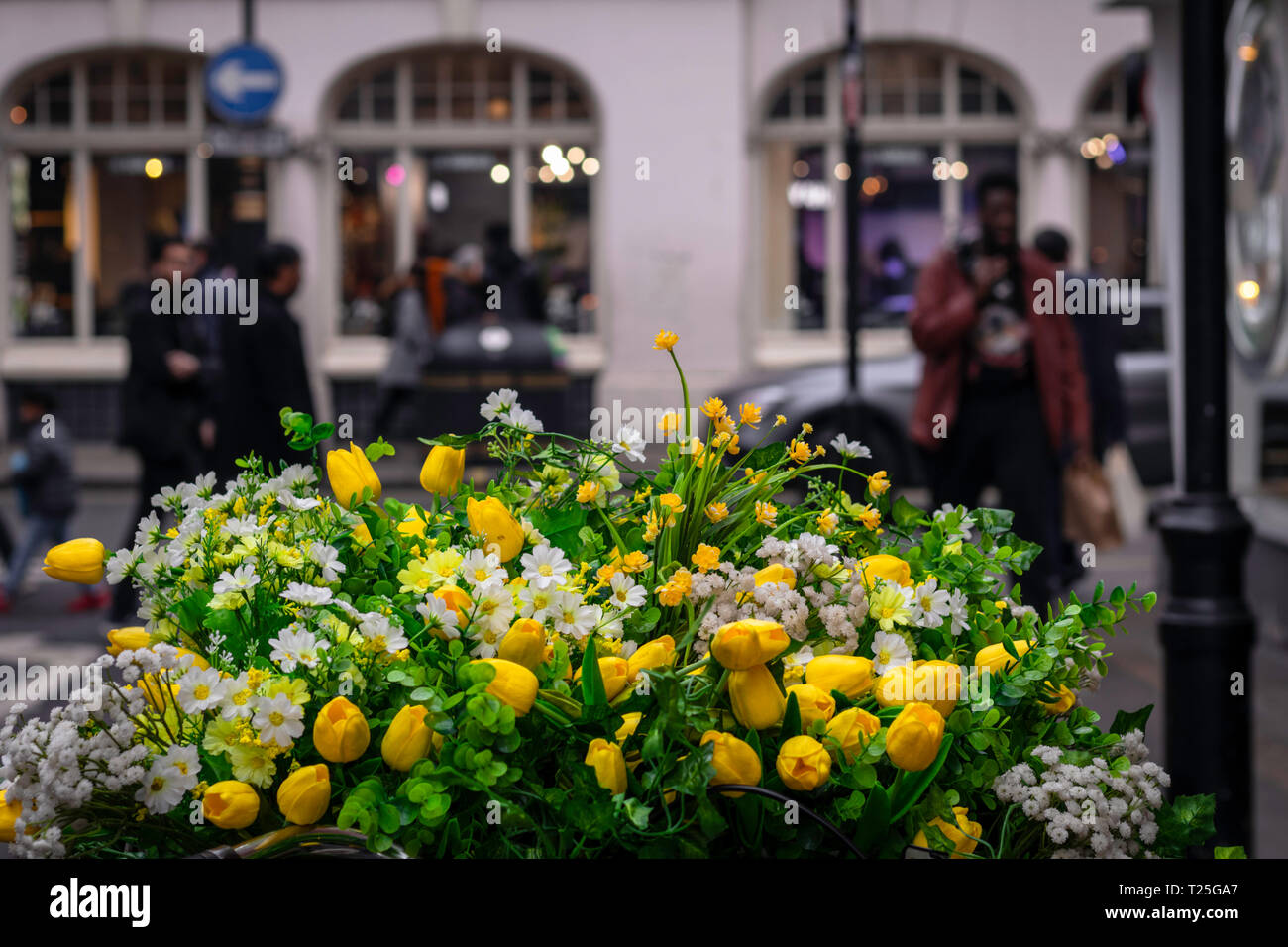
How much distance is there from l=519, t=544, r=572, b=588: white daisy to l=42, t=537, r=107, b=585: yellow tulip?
1.49ft

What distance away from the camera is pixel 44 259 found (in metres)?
19.3

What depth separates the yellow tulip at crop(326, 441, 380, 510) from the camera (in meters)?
1.71

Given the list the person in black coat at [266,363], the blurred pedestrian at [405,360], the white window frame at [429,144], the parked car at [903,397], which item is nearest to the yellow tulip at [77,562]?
the person in black coat at [266,363]

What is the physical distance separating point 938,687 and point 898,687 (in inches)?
1.5

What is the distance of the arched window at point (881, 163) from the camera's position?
18.9 metres

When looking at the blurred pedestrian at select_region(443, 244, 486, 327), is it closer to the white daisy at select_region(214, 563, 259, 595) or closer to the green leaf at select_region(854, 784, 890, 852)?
the white daisy at select_region(214, 563, 259, 595)

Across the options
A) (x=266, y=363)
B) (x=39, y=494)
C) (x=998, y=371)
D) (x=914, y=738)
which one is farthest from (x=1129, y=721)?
(x=39, y=494)

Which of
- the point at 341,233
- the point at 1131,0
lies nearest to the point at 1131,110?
the point at 1131,0

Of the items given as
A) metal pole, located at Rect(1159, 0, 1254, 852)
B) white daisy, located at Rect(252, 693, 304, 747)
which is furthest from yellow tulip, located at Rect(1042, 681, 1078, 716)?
metal pole, located at Rect(1159, 0, 1254, 852)

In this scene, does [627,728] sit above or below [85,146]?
below

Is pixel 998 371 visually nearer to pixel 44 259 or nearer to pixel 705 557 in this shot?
pixel 705 557

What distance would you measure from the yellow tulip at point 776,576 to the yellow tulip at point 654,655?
10 centimetres

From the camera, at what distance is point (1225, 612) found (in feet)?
12.5
